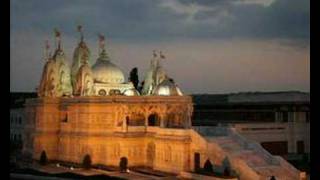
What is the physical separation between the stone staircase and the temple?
0.13 feet

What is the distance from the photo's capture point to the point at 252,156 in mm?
24609

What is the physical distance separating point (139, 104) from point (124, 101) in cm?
78

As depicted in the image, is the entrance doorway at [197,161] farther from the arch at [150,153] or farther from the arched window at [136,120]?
the arched window at [136,120]

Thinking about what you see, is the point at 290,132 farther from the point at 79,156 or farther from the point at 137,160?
the point at 79,156

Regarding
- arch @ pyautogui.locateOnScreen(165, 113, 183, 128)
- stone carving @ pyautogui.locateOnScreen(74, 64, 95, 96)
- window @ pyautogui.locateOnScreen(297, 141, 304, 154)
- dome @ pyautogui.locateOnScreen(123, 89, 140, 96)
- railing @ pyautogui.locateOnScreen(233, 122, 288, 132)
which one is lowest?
window @ pyautogui.locateOnScreen(297, 141, 304, 154)

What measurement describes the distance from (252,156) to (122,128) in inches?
286

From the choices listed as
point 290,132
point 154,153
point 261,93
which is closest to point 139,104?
point 154,153

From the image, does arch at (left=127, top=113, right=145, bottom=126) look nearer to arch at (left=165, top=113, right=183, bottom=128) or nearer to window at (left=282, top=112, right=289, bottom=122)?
arch at (left=165, top=113, right=183, bottom=128)

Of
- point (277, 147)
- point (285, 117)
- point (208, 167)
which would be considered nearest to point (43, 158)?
point (208, 167)

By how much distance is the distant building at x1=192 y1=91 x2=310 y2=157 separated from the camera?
108 feet

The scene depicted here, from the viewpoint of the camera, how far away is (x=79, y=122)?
30062 millimetres

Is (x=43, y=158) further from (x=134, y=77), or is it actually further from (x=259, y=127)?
(x=134, y=77)

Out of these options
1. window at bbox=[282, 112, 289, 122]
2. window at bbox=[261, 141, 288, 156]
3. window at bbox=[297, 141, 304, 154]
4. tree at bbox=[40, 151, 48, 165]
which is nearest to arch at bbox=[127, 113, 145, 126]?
tree at bbox=[40, 151, 48, 165]

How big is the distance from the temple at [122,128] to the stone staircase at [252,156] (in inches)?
1.6
